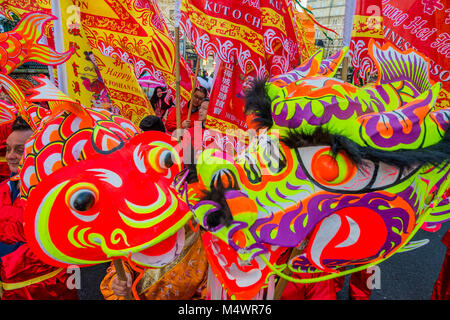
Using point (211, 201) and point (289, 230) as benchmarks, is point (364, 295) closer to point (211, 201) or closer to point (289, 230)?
point (289, 230)

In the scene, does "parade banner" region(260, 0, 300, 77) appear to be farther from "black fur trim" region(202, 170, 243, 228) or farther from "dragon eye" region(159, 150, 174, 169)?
"black fur trim" region(202, 170, 243, 228)

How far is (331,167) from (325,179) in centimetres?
4

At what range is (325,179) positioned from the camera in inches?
29.7

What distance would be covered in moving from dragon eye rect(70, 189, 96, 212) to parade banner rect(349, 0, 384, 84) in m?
1.93

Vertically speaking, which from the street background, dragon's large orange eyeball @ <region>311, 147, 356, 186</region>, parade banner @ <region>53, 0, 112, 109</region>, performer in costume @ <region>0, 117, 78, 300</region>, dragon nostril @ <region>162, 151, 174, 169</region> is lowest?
the street background

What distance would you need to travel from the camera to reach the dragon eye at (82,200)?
2.88ft

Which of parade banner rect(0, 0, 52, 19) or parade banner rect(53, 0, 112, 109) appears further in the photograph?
parade banner rect(0, 0, 52, 19)

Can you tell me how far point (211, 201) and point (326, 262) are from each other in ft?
1.15

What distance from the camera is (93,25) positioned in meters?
2.09

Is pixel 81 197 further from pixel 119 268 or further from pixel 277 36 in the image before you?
pixel 277 36

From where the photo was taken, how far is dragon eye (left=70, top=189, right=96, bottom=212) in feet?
2.88

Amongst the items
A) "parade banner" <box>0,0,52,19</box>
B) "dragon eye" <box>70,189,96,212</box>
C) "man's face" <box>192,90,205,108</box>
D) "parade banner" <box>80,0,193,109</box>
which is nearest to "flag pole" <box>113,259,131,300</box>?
"dragon eye" <box>70,189,96,212</box>

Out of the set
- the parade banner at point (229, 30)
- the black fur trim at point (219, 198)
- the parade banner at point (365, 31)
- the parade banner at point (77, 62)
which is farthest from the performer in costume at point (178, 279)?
the parade banner at point (365, 31)
